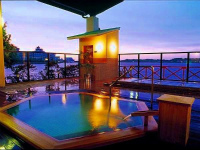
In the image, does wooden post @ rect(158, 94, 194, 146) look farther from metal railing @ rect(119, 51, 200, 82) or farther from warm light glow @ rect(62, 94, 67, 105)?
metal railing @ rect(119, 51, 200, 82)

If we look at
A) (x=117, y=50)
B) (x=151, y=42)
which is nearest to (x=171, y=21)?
(x=151, y=42)

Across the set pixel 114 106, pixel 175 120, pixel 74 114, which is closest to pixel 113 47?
pixel 114 106

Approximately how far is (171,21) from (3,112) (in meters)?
13.1

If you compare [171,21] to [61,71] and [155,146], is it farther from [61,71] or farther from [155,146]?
[155,146]

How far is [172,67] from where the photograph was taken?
296 inches

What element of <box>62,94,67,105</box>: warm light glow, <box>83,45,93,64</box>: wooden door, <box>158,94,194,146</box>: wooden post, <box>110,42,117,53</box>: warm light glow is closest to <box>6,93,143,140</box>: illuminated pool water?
<box>62,94,67,105</box>: warm light glow

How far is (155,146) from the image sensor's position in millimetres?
2145

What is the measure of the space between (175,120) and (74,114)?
2.73 m

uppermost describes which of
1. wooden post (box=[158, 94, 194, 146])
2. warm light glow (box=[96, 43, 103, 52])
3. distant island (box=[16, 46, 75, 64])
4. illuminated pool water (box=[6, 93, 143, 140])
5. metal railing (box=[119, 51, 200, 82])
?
warm light glow (box=[96, 43, 103, 52])

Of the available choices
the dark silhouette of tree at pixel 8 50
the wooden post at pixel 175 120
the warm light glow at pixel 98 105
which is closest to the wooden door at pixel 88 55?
the dark silhouette of tree at pixel 8 50

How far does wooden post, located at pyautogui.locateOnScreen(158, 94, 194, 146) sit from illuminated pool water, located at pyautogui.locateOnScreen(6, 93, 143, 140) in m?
0.68

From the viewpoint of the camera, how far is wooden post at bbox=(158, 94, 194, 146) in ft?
6.86

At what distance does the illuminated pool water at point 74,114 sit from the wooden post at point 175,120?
0.68 m

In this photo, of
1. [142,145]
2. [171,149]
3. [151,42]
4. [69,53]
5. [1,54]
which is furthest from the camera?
[151,42]
